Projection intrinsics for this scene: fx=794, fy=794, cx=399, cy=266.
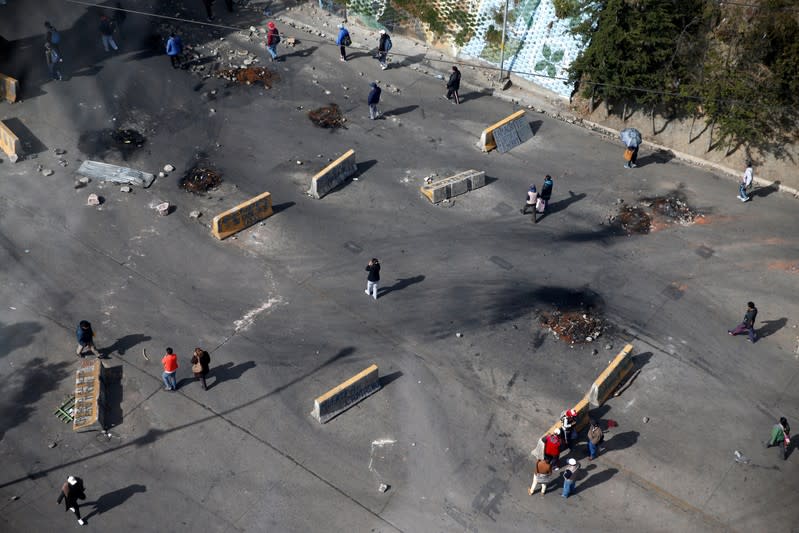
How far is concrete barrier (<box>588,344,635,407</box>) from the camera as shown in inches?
795

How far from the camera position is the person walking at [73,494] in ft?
55.2

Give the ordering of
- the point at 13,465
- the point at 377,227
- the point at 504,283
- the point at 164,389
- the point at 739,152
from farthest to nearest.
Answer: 1. the point at 739,152
2. the point at 377,227
3. the point at 504,283
4. the point at 164,389
5. the point at 13,465

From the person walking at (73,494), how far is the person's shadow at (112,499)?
0.48m

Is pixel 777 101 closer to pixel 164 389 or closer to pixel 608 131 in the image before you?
pixel 608 131

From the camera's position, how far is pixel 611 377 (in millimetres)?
20516

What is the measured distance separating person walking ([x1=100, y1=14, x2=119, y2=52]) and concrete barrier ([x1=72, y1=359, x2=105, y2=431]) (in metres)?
15.6

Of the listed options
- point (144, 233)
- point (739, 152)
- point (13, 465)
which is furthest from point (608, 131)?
point (13, 465)

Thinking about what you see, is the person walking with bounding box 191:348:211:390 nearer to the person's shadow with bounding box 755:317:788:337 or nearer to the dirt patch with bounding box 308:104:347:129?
the dirt patch with bounding box 308:104:347:129

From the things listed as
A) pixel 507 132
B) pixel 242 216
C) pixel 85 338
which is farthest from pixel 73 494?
pixel 507 132

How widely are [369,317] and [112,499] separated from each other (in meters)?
8.17

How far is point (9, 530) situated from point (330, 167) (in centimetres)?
1400

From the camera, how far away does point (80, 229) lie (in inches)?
957

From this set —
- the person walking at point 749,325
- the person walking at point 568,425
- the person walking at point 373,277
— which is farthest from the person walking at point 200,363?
the person walking at point 749,325

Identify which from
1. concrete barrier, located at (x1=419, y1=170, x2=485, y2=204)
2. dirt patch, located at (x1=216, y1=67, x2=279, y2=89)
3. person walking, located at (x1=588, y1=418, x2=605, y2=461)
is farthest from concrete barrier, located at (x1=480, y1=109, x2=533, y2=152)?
person walking, located at (x1=588, y1=418, x2=605, y2=461)
